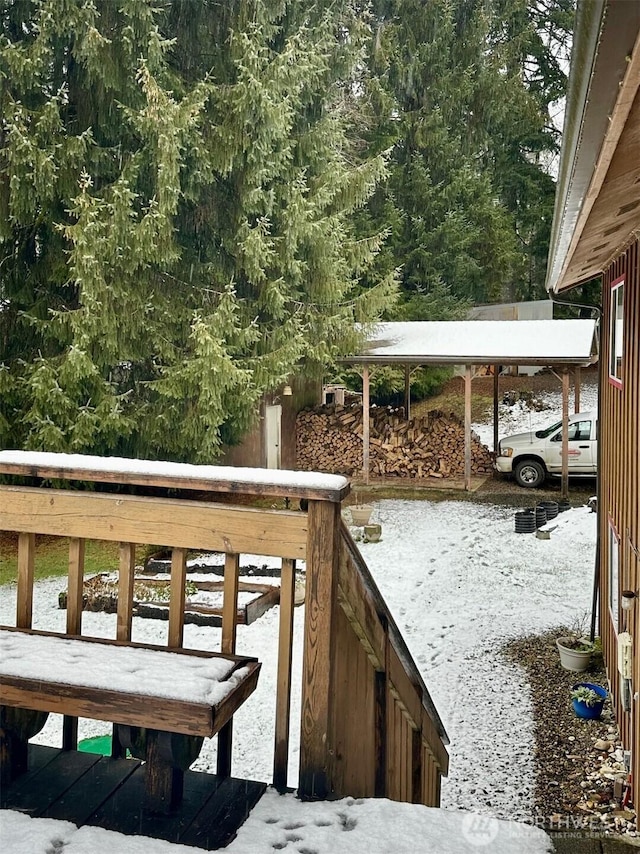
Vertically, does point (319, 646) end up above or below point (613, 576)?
above

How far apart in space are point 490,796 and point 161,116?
6154mm

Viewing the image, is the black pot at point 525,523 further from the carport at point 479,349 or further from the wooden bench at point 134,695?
the wooden bench at point 134,695

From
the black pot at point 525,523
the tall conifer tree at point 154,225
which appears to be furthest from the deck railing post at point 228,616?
the black pot at point 525,523

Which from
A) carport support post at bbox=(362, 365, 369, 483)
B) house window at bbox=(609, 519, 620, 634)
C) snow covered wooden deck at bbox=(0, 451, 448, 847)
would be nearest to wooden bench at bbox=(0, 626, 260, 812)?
snow covered wooden deck at bbox=(0, 451, 448, 847)

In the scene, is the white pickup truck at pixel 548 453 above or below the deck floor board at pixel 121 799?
above

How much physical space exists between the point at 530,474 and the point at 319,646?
25.9 ft

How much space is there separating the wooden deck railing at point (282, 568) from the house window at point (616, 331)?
227 cm

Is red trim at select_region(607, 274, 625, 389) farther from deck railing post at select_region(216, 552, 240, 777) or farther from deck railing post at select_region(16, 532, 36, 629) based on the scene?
deck railing post at select_region(16, 532, 36, 629)

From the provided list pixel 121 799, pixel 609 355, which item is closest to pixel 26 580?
pixel 121 799

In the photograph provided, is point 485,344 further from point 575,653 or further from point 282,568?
point 282,568

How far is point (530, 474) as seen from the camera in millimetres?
8766

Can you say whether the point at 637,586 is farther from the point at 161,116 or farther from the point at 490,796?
the point at 161,116

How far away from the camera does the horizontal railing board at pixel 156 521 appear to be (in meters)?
1.27

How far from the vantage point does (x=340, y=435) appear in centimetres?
972
